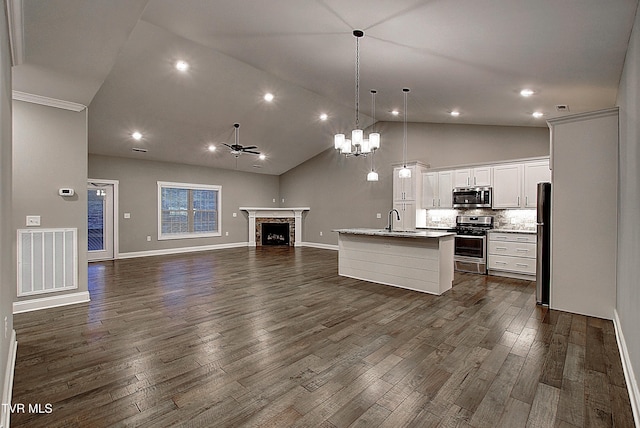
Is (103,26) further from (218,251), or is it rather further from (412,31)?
(218,251)

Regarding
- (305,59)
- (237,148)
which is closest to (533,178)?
(305,59)

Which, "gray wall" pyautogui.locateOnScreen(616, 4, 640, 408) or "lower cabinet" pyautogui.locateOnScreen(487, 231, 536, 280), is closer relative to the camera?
"gray wall" pyautogui.locateOnScreen(616, 4, 640, 408)

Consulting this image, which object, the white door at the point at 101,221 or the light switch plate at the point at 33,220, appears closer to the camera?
the light switch plate at the point at 33,220

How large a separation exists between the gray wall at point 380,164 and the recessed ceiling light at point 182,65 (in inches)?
203

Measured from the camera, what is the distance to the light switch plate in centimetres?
376

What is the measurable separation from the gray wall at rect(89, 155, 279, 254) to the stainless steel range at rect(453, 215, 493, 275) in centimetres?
662

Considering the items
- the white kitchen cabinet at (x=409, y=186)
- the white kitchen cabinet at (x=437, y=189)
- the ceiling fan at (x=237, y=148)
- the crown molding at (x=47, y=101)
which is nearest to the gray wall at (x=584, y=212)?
the white kitchen cabinet at (x=437, y=189)

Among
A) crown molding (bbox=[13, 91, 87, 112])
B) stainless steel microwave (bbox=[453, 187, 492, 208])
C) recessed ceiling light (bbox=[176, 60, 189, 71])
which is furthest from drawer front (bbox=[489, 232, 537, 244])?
crown molding (bbox=[13, 91, 87, 112])

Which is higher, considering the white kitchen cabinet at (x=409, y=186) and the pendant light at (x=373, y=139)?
the pendant light at (x=373, y=139)

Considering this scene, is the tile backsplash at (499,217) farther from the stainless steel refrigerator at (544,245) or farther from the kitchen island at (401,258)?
the kitchen island at (401,258)

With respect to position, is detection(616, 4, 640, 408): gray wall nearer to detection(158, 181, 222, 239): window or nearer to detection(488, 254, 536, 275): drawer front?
detection(488, 254, 536, 275): drawer front

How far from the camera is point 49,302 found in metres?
3.93

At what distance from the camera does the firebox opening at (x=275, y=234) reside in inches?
432

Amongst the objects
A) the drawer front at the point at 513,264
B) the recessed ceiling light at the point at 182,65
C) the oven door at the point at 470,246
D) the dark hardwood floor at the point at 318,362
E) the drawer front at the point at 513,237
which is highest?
the recessed ceiling light at the point at 182,65
